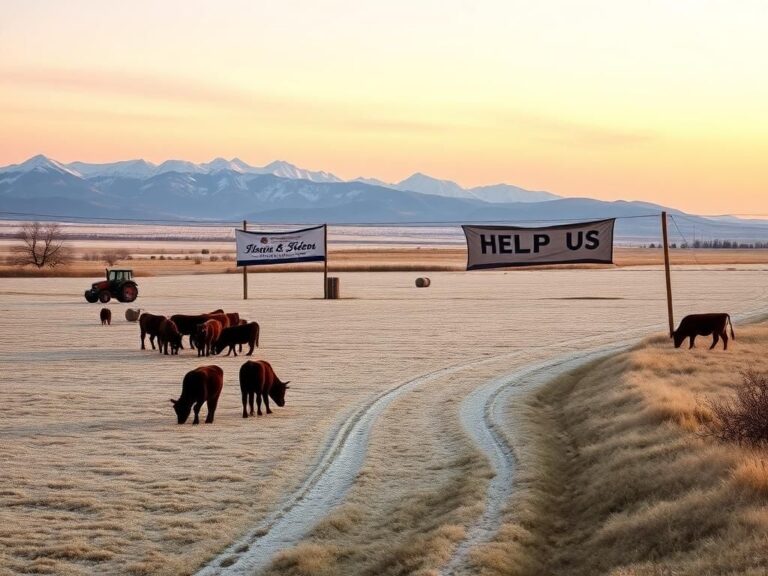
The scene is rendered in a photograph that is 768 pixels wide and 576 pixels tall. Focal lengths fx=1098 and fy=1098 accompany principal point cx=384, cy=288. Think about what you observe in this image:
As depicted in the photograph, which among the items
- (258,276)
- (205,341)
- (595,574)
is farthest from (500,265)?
(258,276)

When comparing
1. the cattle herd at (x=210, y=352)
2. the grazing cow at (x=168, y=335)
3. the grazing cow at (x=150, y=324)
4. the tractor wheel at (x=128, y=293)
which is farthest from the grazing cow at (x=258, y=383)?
the tractor wheel at (x=128, y=293)

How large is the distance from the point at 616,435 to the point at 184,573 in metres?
7.84

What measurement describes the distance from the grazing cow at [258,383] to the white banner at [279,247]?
37.5 m

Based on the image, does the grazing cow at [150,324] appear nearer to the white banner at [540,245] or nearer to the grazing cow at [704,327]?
the white banner at [540,245]

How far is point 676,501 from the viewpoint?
1178cm

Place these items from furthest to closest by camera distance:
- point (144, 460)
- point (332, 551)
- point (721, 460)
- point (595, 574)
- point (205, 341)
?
point (205, 341) < point (144, 460) < point (721, 460) < point (332, 551) < point (595, 574)

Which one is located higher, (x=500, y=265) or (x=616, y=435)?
(x=500, y=265)

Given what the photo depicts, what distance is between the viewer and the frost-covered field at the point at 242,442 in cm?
1214

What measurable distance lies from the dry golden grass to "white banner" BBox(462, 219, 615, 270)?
13403 millimetres

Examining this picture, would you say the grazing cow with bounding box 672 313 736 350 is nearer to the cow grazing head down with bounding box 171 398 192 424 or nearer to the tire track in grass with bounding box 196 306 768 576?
the tire track in grass with bounding box 196 306 768 576

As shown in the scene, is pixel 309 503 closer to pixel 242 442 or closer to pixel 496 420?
pixel 242 442

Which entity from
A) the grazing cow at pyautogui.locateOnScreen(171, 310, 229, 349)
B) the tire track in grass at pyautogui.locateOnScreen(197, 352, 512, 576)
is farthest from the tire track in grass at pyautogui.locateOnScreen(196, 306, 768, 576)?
the grazing cow at pyautogui.locateOnScreen(171, 310, 229, 349)

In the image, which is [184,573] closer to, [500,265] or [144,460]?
[144,460]

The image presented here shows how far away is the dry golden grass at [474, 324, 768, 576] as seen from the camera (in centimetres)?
1020
